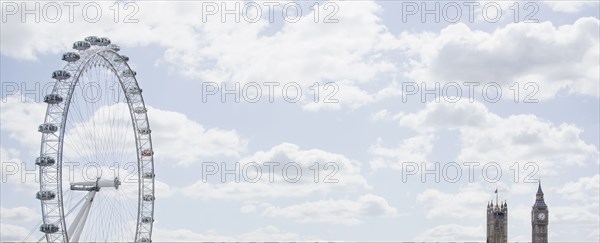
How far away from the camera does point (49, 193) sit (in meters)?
137

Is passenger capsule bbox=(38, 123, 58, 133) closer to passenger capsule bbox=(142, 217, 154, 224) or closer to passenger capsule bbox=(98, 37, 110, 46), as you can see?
passenger capsule bbox=(98, 37, 110, 46)

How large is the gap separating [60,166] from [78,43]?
1874cm

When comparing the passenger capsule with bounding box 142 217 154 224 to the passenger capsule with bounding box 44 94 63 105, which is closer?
the passenger capsule with bounding box 44 94 63 105

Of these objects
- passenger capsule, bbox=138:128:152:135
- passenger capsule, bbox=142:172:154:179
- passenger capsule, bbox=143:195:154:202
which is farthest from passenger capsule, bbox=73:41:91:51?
passenger capsule, bbox=143:195:154:202

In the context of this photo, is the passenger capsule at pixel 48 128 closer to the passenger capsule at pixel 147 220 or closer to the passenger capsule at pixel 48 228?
the passenger capsule at pixel 48 228

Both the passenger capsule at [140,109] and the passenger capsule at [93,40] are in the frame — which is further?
the passenger capsule at [140,109]

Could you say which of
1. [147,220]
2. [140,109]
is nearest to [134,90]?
[140,109]

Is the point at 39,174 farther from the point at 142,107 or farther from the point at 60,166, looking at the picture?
the point at 142,107

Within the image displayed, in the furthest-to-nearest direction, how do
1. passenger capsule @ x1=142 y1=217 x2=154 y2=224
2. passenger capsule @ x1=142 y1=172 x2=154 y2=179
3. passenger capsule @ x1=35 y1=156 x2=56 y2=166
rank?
passenger capsule @ x1=142 y1=217 x2=154 y2=224, passenger capsule @ x1=142 y1=172 x2=154 y2=179, passenger capsule @ x1=35 y1=156 x2=56 y2=166

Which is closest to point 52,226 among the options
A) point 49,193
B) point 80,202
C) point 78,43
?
point 49,193

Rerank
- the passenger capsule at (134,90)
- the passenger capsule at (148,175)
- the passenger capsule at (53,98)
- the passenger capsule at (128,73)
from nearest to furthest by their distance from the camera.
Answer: the passenger capsule at (53,98)
the passenger capsule at (128,73)
the passenger capsule at (134,90)
the passenger capsule at (148,175)

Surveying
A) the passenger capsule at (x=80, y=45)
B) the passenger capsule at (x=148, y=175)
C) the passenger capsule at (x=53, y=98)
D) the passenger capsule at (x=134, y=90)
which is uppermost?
the passenger capsule at (x=80, y=45)

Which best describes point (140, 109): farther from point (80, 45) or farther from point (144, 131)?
point (80, 45)

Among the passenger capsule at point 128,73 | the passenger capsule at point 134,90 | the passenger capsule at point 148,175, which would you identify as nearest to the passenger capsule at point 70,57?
the passenger capsule at point 128,73
